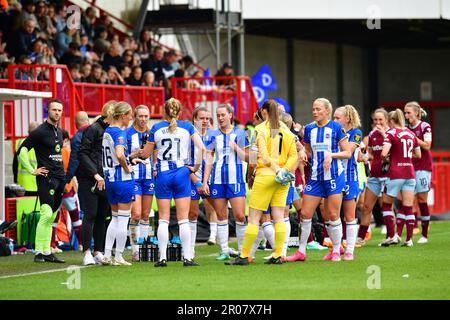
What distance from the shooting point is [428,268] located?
13781mm

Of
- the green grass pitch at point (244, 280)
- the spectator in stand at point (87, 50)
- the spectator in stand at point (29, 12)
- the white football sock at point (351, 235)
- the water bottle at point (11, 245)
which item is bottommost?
the green grass pitch at point (244, 280)

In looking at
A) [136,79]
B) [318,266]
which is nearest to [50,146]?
[318,266]

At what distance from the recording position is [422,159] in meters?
18.6

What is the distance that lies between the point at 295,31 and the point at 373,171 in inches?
819

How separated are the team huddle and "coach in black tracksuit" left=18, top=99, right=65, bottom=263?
1.02 m

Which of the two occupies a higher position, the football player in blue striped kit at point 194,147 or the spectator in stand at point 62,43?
the spectator in stand at point 62,43

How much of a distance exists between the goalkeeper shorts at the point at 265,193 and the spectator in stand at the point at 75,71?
8.71 meters

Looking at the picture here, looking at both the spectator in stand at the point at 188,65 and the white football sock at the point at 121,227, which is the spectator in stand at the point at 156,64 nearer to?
the spectator in stand at the point at 188,65

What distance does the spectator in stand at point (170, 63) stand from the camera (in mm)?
27250

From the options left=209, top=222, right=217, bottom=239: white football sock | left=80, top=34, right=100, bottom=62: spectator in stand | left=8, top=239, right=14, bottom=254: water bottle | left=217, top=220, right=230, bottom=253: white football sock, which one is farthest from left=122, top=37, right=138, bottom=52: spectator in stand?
left=217, top=220, right=230, bottom=253: white football sock

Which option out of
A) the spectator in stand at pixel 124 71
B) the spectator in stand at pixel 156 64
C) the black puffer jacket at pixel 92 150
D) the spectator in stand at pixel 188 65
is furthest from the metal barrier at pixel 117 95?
the black puffer jacket at pixel 92 150

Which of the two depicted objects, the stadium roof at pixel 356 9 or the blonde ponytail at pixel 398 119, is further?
the stadium roof at pixel 356 9

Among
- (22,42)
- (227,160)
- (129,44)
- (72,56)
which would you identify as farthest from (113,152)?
(129,44)
